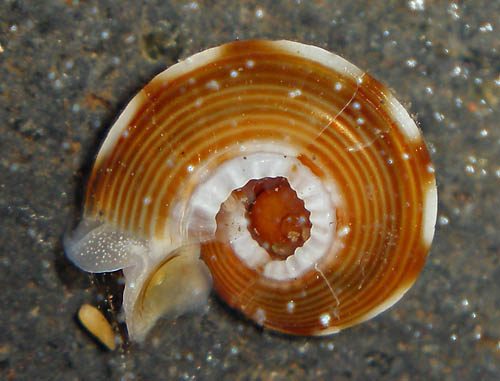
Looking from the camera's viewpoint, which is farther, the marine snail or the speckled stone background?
the speckled stone background

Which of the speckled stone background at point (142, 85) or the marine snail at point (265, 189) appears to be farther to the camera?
the speckled stone background at point (142, 85)

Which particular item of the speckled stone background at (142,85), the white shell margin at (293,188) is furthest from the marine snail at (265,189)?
the speckled stone background at (142,85)

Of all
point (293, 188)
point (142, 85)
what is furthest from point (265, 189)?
point (142, 85)

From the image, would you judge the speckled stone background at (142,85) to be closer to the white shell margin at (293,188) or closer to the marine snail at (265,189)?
the marine snail at (265,189)

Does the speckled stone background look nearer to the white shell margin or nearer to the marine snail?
the marine snail

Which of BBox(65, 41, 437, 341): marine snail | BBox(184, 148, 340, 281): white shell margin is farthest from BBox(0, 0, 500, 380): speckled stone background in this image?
BBox(184, 148, 340, 281): white shell margin
